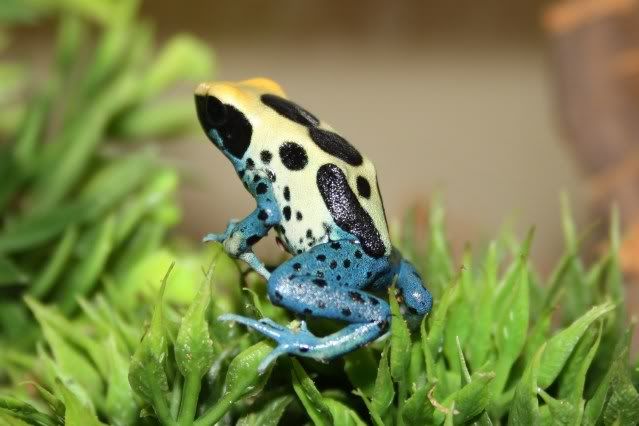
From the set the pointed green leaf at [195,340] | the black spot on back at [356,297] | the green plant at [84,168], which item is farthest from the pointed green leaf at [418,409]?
the green plant at [84,168]

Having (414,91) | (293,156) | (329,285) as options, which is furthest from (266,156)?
(414,91)

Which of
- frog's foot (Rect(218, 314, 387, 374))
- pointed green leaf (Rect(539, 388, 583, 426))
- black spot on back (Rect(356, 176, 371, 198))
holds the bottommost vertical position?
pointed green leaf (Rect(539, 388, 583, 426))

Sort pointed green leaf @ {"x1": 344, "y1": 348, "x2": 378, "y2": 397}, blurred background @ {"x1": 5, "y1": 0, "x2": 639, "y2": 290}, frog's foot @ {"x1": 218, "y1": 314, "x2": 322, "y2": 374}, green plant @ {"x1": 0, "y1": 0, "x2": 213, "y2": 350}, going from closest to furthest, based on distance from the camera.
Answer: frog's foot @ {"x1": 218, "y1": 314, "x2": 322, "y2": 374} < pointed green leaf @ {"x1": 344, "y1": 348, "x2": 378, "y2": 397} < green plant @ {"x1": 0, "y1": 0, "x2": 213, "y2": 350} < blurred background @ {"x1": 5, "y1": 0, "x2": 639, "y2": 290}

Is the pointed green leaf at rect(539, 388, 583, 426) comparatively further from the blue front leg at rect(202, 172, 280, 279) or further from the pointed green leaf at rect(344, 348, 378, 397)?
the blue front leg at rect(202, 172, 280, 279)

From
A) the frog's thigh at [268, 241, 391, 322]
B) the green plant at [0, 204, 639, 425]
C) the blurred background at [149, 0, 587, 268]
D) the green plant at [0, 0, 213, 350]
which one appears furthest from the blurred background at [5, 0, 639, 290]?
the frog's thigh at [268, 241, 391, 322]

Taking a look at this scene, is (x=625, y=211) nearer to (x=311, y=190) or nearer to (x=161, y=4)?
(x=311, y=190)

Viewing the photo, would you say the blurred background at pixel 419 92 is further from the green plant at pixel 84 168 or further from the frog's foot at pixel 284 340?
the frog's foot at pixel 284 340
